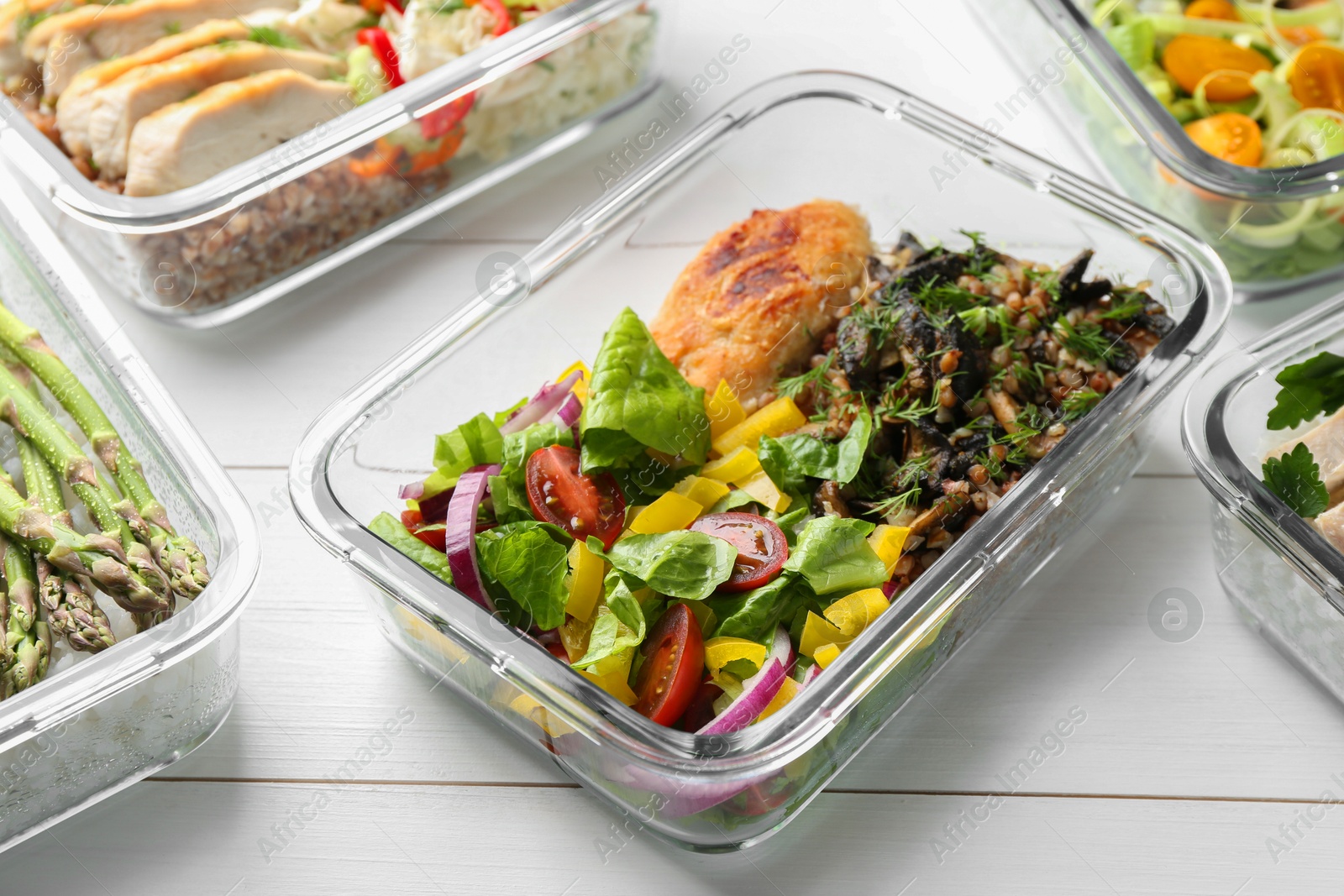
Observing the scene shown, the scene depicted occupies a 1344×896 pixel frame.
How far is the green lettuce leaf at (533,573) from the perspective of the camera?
5.88ft

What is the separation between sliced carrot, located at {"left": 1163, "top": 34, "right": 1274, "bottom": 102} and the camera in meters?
2.71

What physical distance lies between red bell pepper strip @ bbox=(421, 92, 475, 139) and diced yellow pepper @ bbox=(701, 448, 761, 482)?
3.64 ft

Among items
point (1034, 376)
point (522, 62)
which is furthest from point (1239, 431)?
point (522, 62)

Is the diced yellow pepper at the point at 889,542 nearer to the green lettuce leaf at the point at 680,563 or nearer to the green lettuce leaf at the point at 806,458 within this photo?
the green lettuce leaf at the point at 806,458

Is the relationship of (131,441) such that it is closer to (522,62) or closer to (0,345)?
(0,345)

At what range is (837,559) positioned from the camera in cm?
180

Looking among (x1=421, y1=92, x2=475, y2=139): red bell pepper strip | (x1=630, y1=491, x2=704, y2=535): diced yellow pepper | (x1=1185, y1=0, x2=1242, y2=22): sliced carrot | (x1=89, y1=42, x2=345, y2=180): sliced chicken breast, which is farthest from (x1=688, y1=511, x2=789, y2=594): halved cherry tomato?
(x1=1185, y1=0, x2=1242, y2=22): sliced carrot

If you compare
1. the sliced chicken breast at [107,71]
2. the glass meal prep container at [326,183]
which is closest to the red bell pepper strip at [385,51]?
the glass meal prep container at [326,183]

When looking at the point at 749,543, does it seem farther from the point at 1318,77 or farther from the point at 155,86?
the point at 1318,77

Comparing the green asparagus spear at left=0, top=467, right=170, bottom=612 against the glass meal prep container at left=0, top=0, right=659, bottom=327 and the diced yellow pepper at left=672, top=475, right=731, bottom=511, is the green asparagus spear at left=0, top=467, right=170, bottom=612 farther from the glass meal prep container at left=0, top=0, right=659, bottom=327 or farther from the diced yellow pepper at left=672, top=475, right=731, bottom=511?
the diced yellow pepper at left=672, top=475, right=731, bottom=511

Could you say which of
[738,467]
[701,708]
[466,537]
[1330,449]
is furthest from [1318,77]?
[466,537]

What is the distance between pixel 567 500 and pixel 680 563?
24 cm

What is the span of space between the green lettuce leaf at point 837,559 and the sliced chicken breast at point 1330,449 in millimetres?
734

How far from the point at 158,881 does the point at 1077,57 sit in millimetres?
2425
